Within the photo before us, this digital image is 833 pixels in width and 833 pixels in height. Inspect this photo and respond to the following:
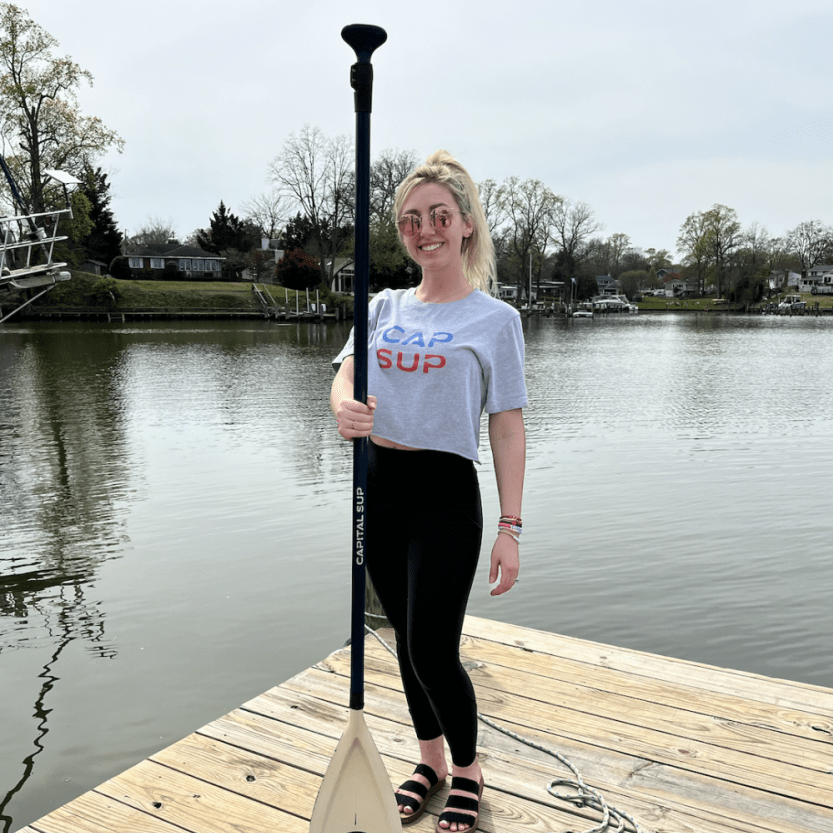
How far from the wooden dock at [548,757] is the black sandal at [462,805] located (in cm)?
7

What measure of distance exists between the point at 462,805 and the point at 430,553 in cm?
79

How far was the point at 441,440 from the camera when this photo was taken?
2.17m

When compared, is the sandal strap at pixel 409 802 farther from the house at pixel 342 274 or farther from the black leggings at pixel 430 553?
the house at pixel 342 274

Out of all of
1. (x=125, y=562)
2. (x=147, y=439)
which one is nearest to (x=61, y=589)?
(x=125, y=562)

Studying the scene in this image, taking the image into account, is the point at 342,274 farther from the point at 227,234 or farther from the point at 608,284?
the point at 608,284

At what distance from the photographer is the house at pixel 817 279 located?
110 metres

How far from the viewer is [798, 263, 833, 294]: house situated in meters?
110

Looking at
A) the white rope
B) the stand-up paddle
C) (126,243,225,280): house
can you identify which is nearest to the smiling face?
the stand-up paddle

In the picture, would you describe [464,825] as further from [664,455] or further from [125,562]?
[664,455]

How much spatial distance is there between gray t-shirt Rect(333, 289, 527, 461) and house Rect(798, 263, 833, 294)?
12041 cm

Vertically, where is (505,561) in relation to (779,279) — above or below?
below

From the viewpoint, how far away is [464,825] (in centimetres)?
230

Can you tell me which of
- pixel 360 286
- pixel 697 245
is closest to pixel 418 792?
pixel 360 286

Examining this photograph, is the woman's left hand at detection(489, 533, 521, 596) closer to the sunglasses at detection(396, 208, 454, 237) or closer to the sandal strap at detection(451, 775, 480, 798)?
the sandal strap at detection(451, 775, 480, 798)
